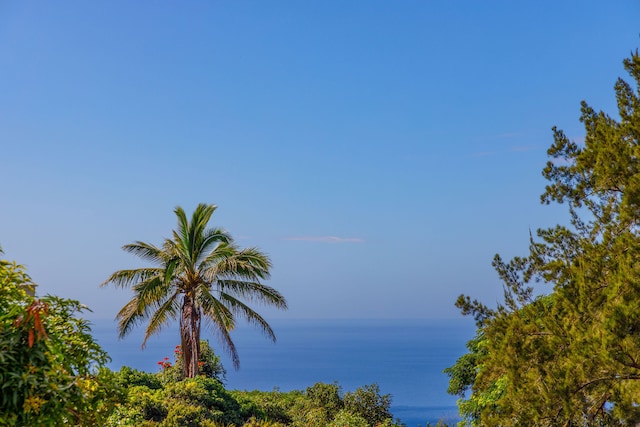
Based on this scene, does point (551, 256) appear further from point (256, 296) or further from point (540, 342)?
point (256, 296)

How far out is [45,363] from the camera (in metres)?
4.65

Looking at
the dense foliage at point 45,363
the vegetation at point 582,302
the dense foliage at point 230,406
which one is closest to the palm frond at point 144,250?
the dense foliage at point 230,406

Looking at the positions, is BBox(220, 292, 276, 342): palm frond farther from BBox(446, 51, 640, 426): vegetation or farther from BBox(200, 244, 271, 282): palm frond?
BBox(446, 51, 640, 426): vegetation

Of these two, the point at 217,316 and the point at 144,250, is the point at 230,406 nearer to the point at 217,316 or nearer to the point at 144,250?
the point at 217,316

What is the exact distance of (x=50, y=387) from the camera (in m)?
4.54

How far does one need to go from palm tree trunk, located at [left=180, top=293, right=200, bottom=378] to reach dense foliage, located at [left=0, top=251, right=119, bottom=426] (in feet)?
34.3

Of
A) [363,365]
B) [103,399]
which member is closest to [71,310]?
[103,399]

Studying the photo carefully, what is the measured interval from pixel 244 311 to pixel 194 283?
5.39 ft

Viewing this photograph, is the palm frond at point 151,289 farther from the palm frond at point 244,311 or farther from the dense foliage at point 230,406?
the dense foliage at point 230,406

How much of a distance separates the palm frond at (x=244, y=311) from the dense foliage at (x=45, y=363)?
1126cm

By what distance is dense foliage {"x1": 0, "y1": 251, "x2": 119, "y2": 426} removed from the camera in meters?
4.41

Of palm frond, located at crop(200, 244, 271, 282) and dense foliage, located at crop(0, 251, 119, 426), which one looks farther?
palm frond, located at crop(200, 244, 271, 282)

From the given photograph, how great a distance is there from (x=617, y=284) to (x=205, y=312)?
37.3ft

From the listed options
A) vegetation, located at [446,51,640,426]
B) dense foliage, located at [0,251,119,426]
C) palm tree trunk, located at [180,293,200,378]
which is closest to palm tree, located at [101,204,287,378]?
palm tree trunk, located at [180,293,200,378]
